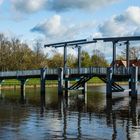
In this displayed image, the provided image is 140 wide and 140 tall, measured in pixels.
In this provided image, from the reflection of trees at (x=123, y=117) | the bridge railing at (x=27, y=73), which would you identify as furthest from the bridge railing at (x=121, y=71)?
the reflection of trees at (x=123, y=117)

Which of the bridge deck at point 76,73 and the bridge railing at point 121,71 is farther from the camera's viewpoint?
the bridge deck at point 76,73

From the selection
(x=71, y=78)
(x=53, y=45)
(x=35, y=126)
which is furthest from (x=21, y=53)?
(x=35, y=126)

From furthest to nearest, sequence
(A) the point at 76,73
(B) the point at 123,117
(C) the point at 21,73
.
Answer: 1. (C) the point at 21,73
2. (A) the point at 76,73
3. (B) the point at 123,117

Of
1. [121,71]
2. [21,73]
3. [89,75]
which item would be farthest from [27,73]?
[121,71]

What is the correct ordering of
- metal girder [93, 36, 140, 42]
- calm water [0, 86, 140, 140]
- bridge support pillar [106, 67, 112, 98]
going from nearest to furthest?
calm water [0, 86, 140, 140] → bridge support pillar [106, 67, 112, 98] → metal girder [93, 36, 140, 42]

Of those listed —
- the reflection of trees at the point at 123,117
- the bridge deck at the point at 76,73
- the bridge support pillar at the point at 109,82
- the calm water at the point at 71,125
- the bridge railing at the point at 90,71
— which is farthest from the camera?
the bridge railing at the point at 90,71

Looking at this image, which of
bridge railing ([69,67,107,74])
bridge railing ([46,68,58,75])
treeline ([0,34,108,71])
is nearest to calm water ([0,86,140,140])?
bridge railing ([69,67,107,74])

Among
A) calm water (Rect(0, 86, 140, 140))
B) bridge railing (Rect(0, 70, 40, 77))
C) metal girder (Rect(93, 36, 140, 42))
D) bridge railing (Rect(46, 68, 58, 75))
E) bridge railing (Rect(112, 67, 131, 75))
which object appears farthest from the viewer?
bridge railing (Rect(0, 70, 40, 77))

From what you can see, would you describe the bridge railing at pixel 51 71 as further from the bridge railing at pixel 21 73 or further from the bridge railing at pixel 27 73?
the bridge railing at pixel 21 73

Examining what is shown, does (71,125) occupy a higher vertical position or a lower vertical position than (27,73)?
lower

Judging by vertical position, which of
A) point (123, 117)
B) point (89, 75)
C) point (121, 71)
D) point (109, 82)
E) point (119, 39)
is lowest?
point (123, 117)

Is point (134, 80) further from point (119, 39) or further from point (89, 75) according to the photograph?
point (89, 75)

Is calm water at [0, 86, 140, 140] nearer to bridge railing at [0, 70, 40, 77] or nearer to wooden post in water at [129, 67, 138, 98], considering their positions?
wooden post in water at [129, 67, 138, 98]

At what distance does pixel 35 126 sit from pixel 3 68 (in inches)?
3861
